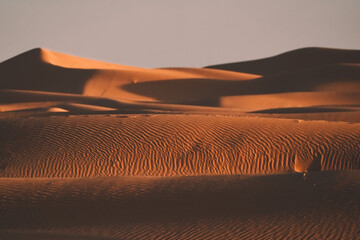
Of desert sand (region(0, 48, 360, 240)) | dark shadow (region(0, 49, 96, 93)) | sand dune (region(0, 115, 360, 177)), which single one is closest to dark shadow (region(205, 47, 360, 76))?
dark shadow (region(0, 49, 96, 93))

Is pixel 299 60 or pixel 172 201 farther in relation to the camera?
pixel 299 60

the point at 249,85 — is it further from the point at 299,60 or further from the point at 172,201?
the point at 172,201

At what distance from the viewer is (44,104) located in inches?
1139

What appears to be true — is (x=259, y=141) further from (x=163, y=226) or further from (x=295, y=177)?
(x=163, y=226)

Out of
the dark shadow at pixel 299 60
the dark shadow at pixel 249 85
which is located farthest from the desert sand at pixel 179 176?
the dark shadow at pixel 299 60

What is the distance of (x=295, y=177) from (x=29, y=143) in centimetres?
692

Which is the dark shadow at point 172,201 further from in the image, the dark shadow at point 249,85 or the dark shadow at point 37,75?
the dark shadow at point 37,75

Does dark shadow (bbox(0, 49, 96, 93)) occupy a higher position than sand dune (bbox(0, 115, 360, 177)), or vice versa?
sand dune (bbox(0, 115, 360, 177))

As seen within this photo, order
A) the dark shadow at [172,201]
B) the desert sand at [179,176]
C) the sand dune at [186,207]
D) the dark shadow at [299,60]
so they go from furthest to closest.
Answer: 1. the dark shadow at [299,60]
2. the dark shadow at [172,201]
3. the desert sand at [179,176]
4. the sand dune at [186,207]

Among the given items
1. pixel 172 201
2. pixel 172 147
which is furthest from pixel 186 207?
pixel 172 147

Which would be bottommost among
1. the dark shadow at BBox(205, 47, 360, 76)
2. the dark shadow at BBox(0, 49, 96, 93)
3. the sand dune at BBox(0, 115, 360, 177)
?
the dark shadow at BBox(0, 49, 96, 93)

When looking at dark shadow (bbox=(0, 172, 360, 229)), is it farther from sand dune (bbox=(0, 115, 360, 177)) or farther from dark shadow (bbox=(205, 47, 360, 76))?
dark shadow (bbox=(205, 47, 360, 76))

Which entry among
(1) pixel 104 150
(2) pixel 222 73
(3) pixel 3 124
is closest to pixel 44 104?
(3) pixel 3 124

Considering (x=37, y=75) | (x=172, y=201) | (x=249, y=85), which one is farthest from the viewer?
(x=37, y=75)
